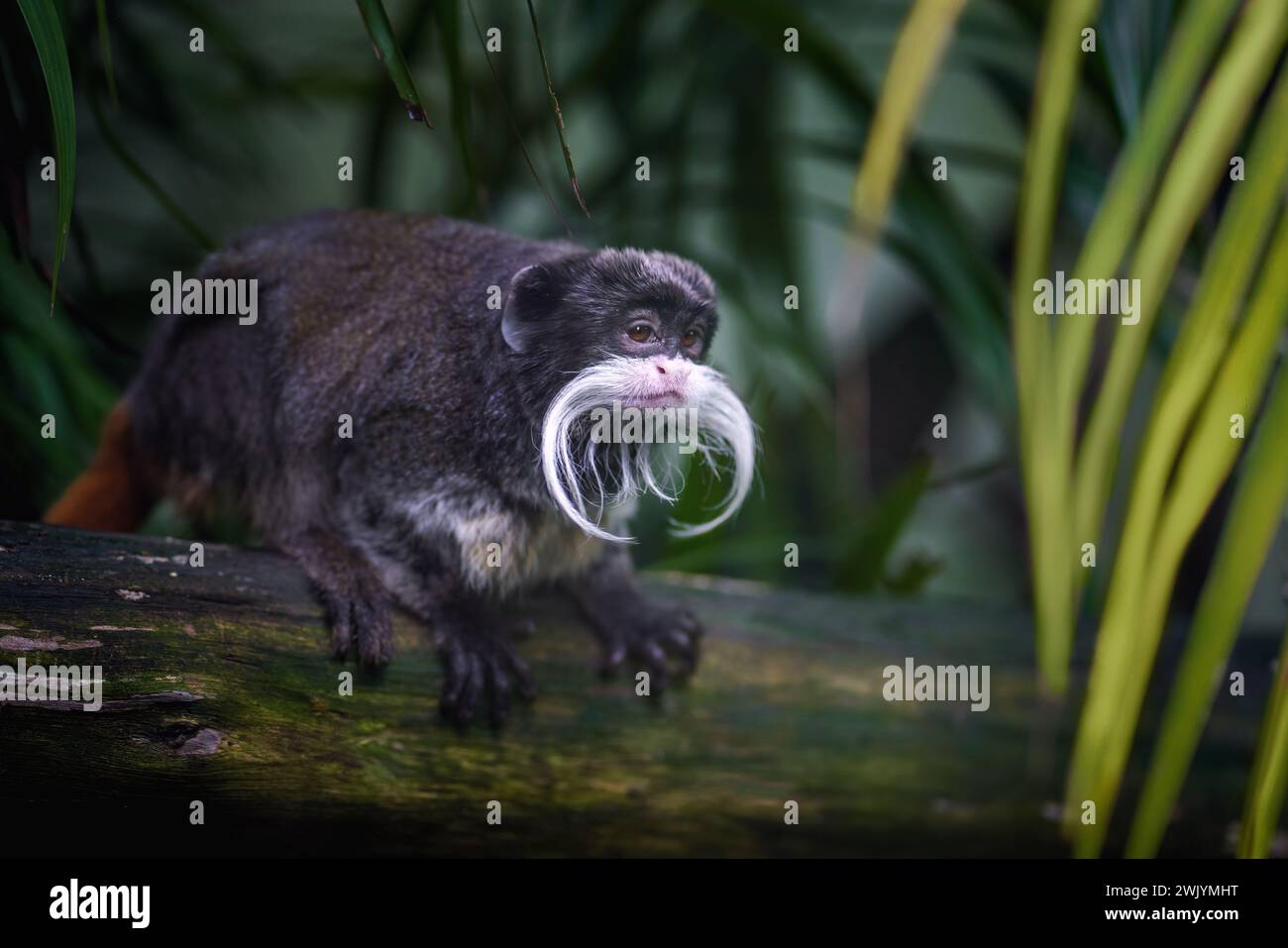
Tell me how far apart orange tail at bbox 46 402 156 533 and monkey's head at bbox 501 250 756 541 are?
78 cm

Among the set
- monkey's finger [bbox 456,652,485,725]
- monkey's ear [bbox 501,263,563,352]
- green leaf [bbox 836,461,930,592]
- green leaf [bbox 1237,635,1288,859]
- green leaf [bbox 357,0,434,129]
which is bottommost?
green leaf [bbox 1237,635,1288,859]

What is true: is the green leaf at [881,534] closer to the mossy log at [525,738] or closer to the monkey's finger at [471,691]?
the mossy log at [525,738]

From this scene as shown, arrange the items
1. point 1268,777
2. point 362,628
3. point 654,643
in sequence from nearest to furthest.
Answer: point 1268,777, point 362,628, point 654,643

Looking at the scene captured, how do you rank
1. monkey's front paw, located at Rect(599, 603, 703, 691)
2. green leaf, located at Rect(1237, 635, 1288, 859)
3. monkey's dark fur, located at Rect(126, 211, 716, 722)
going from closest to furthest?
green leaf, located at Rect(1237, 635, 1288, 859) → monkey's dark fur, located at Rect(126, 211, 716, 722) → monkey's front paw, located at Rect(599, 603, 703, 691)

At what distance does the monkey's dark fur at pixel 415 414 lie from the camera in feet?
4.52

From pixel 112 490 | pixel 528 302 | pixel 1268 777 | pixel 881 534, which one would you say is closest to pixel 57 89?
pixel 528 302

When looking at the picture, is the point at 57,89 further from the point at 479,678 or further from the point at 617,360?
the point at 479,678

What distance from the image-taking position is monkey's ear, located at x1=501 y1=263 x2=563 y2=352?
1.34 m

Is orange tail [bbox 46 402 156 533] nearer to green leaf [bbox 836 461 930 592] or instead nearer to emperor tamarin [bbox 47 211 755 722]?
emperor tamarin [bbox 47 211 755 722]

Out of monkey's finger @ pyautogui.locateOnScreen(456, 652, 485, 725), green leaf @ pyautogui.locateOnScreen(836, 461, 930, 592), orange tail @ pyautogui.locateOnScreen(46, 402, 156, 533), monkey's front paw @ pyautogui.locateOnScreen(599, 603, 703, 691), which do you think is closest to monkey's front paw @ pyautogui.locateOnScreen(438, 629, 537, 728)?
monkey's finger @ pyautogui.locateOnScreen(456, 652, 485, 725)

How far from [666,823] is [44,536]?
878 mm

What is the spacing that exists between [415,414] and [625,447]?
12.4 inches

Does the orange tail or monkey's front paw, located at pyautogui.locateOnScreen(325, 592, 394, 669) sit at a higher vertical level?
the orange tail

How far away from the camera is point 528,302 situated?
1.36m
